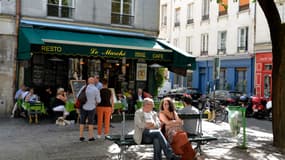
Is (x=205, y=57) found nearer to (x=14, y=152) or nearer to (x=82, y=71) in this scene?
(x=82, y=71)

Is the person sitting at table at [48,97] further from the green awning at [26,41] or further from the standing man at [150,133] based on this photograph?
the standing man at [150,133]

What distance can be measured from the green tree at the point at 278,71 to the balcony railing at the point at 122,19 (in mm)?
8725

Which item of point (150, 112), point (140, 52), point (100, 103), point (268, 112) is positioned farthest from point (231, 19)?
point (150, 112)

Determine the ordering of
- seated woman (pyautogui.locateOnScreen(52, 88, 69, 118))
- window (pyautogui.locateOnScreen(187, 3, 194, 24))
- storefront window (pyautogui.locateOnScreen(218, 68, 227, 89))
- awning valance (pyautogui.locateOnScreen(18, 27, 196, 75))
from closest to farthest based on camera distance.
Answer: seated woman (pyautogui.locateOnScreen(52, 88, 69, 118))
awning valance (pyautogui.locateOnScreen(18, 27, 196, 75))
storefront window (pyautogui.locateOnScreen(218, 68, 227, 89))
window (pyautogui.locateOnScreen(187, 3, 194, 24))

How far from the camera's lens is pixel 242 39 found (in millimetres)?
28047

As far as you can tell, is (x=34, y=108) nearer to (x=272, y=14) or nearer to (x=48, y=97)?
(x=48, y=97)

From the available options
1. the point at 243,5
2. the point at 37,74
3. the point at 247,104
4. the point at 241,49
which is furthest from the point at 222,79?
the point at 37,74

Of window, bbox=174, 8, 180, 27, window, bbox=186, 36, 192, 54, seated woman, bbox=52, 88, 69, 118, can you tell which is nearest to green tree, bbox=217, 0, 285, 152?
seated woman, bbox=52, 88, 69, 118

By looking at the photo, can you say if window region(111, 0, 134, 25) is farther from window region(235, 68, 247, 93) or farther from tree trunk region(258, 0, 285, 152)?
window region(235, 68, 247, 93)

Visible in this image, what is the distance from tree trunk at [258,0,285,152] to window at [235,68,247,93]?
1850 centimetres

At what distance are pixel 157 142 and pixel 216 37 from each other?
81.1 ft

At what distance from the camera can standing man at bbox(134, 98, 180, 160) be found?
23.1 feet

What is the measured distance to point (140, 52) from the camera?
14922 millimetres

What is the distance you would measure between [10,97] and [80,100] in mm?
6207
